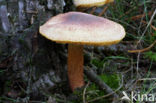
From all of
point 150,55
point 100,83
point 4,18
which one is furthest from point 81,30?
point 150,55

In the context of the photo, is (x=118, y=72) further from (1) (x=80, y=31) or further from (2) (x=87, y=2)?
(1) (x=80, y=31)

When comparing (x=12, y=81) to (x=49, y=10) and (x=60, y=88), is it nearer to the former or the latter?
(x=60, y=88)

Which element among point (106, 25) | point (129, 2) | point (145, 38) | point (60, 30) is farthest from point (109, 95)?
point (129, 2)

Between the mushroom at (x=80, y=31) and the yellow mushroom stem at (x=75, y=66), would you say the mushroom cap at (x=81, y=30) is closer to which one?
the mushroom at (x=80, y=31)

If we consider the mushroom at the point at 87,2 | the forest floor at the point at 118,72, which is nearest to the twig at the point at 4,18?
the forest floor at the point at 118,72

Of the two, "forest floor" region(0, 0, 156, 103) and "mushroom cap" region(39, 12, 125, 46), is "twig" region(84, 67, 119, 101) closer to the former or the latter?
"forest floor" region(0, 0, 156, 103)

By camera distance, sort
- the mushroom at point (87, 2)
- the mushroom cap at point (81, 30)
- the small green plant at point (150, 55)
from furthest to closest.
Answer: the small green plant at point (150, 55)
the mushroom at point (87, 2)
the mushroom cap at point (81, 30)
